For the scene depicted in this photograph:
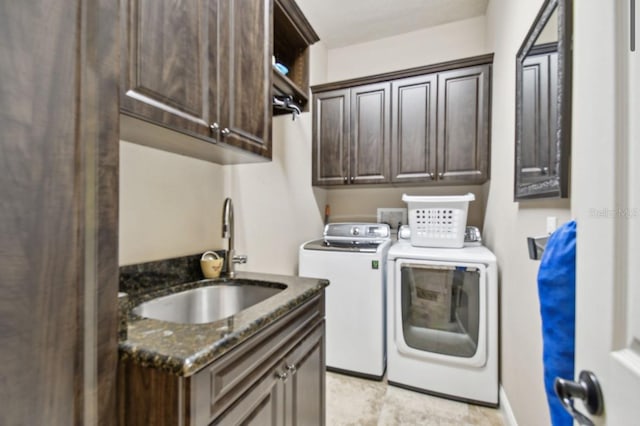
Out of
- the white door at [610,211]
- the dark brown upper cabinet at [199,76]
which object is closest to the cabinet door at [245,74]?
the dark brown upper cabinet at [199,76]

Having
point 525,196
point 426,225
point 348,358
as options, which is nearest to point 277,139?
point 426,225

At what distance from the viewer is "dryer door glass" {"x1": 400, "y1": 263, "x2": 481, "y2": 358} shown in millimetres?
1969

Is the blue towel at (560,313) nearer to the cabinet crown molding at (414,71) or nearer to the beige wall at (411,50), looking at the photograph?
the cabinet crown molding at (414,71)

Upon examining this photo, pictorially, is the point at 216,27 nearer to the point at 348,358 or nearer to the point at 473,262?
the point at 473,262

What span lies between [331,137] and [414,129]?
0.74m

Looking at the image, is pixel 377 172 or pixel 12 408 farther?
pixel 377 172

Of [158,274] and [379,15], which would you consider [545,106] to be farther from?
[379,15]

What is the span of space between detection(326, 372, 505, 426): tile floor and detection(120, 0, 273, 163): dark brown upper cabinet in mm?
1639

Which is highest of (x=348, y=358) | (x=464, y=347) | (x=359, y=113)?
(x=359, y=113)

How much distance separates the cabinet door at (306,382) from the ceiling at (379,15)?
2.48 metres

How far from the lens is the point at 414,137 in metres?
2.42

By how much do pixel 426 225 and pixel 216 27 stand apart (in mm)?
1901

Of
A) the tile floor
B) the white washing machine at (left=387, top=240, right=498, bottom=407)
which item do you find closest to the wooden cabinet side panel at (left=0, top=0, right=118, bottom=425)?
the tile floor

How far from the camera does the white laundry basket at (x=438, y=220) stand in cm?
217
